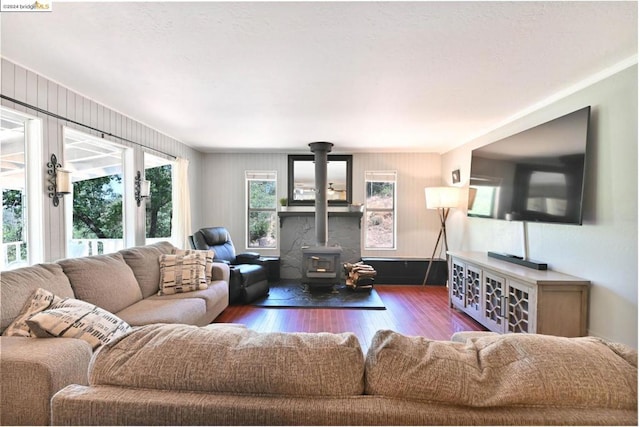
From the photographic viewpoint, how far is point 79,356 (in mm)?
1575

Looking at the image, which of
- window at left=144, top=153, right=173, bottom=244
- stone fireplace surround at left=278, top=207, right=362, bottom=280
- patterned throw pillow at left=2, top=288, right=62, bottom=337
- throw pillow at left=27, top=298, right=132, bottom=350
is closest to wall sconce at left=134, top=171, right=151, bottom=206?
window at left=144, top=153, right=173, bottom=244

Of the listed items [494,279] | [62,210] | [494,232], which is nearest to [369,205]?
[494,232]

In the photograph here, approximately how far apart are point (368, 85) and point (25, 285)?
2.82 meters

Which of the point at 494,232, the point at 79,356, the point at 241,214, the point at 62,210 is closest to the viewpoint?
the point at 79,356

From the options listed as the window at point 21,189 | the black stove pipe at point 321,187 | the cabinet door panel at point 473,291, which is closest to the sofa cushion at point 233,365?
the window at point 21,189

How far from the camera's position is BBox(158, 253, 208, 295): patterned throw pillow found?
3121 millimetres

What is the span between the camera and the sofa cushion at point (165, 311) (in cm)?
234

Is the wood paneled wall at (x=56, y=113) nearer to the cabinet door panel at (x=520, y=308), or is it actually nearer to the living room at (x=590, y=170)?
the living room at (x=590, y=170)

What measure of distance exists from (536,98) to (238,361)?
354cm

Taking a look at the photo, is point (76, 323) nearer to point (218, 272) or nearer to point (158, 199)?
point (218, 272)

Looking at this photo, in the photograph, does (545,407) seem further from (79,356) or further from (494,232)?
(494,232)

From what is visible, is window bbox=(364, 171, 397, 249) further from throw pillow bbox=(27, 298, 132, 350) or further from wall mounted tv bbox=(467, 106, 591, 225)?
throw pillow bbox=(27, 298, 132, 350)

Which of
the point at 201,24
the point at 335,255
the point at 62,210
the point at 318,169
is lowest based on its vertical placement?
the point at 335,255

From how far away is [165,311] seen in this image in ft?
8.20
